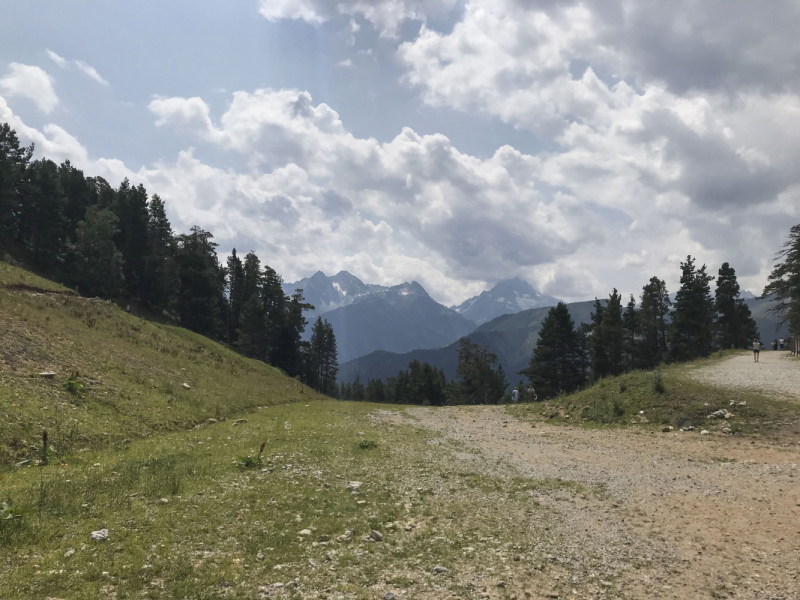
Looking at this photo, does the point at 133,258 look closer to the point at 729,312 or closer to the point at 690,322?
the point at 690,322

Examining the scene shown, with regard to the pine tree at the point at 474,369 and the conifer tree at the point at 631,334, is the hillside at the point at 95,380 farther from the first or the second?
the conifer tree at the point at 631,334

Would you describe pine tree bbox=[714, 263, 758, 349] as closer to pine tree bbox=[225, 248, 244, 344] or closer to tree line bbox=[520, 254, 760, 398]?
tree line bbox=[520, 254, 760, 398]

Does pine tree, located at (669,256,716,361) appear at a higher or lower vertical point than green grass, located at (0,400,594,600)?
higher

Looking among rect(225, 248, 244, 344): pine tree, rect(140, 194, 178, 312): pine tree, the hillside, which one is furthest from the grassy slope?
rect(225, 248, 244, 344): pine tree

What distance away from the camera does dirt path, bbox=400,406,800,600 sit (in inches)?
323

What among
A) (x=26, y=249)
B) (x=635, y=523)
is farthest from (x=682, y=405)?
(x=26, y=249)

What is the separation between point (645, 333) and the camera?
273ft

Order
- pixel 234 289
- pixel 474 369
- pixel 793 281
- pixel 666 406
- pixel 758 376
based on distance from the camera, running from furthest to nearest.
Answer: pixel 234 289, pixel 474 369, pixel 793 281, pixel 758 376, pixel 666 406

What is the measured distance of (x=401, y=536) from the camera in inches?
406

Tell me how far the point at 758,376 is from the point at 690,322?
47.1 meters

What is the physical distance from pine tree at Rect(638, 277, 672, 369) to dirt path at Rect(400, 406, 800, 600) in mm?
67280

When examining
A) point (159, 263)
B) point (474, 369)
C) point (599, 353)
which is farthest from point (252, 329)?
point (599, 353)

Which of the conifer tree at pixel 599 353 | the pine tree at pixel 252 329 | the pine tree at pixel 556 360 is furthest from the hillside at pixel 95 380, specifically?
the conifer tree at pixel 599 353

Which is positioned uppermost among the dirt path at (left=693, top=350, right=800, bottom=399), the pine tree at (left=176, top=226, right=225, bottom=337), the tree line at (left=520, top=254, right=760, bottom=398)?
the pine tree at (left=176, top=226, right=225, bottom=337)
